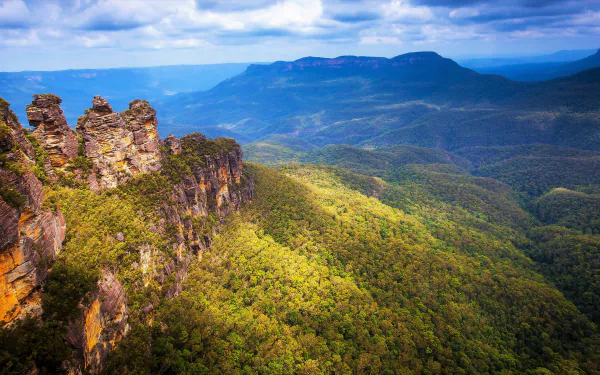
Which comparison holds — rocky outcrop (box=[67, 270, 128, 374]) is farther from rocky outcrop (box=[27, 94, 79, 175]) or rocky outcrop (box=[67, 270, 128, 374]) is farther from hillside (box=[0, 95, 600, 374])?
rocky outcrop (box=[27, 94, 79, 175])

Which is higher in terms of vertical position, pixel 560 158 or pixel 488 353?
pixel 560 158

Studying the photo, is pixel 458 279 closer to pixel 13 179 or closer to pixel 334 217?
pixel 334 217

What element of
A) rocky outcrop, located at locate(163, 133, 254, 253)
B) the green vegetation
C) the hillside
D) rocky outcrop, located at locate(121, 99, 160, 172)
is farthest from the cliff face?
the green vegetation

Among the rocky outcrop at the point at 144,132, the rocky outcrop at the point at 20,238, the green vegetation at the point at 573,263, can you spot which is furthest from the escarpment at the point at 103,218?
the green vegetation at the point at 573,263

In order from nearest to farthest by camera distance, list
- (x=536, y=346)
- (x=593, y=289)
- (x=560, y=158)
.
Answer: (x=536, y=346) → (x=593, y=289) → (x=560, y=158)

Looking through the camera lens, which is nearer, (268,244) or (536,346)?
(536,346)

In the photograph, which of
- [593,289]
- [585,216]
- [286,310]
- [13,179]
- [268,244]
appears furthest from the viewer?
[585,216]

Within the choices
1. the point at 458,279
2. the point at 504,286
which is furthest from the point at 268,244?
the point at 504,286
